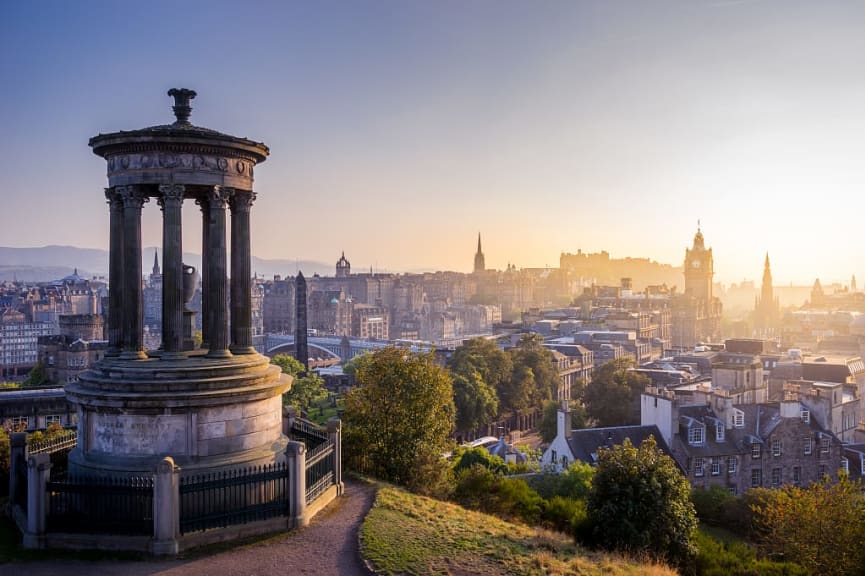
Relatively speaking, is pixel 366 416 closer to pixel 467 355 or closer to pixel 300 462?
pixel 300 462

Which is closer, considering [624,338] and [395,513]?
[395,513]

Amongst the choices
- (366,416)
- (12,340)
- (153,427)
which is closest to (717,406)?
(366,416)

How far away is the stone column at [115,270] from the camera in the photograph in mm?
19312

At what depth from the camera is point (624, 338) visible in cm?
11212

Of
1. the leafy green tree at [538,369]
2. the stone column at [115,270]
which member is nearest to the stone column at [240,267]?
the stone column at [115,270]

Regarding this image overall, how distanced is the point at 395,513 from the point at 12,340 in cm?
15110

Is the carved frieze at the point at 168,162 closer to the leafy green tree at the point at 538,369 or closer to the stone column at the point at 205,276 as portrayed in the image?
the stone column at the point at 205,276

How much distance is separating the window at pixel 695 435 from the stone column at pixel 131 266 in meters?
35.4

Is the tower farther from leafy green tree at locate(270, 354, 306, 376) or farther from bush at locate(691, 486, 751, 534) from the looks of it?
bush at locate(691, 486, 751, 534)

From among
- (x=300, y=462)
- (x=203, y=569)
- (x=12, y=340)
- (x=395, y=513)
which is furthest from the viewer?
(x=12, y=340)

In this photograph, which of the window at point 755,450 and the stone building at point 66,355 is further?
the stone building at point 66,355

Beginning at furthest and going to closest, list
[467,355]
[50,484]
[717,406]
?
[467,355] < [717,406] < [50,484]

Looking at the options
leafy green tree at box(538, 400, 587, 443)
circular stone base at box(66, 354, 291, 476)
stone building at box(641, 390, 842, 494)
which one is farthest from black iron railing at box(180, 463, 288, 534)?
leafy green tree at box(538, 400, 587, 443)

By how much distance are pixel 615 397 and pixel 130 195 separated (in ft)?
165
